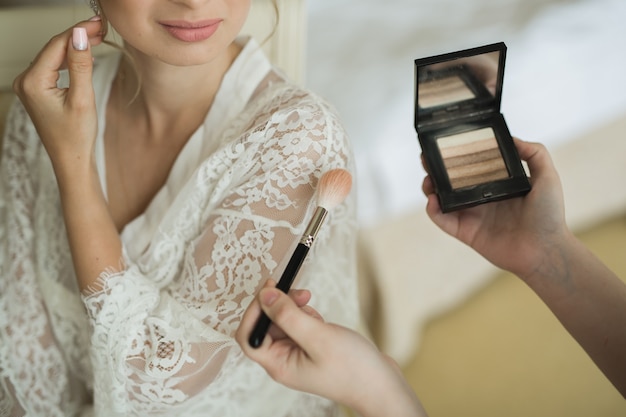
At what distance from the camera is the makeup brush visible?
61cm

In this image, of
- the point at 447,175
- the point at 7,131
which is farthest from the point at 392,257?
the point at 7,131

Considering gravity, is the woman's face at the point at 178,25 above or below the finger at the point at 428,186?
above

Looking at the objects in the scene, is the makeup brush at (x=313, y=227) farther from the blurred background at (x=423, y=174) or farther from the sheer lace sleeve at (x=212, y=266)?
the blurred background at (x=423, y=174)

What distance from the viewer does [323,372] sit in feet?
1.97

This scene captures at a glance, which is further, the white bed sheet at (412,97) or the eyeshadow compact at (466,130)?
the white bed sheet at (412,97)

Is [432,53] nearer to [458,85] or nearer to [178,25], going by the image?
[458,85]

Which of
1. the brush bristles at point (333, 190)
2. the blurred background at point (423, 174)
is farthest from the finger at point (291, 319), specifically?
the blurred background at point (423, 174)

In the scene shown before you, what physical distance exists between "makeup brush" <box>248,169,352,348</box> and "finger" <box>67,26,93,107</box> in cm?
29

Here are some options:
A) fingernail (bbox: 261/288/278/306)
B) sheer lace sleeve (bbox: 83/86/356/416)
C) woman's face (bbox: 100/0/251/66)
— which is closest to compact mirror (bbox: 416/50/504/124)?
sheer lace sleeve (bbox: 83/86/356/416)

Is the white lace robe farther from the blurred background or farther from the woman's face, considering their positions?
the blurred background

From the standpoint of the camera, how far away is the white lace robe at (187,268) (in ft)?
2.50

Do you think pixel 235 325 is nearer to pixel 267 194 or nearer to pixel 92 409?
pixel 267 194

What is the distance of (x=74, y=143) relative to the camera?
791 mm

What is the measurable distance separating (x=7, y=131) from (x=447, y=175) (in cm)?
61
